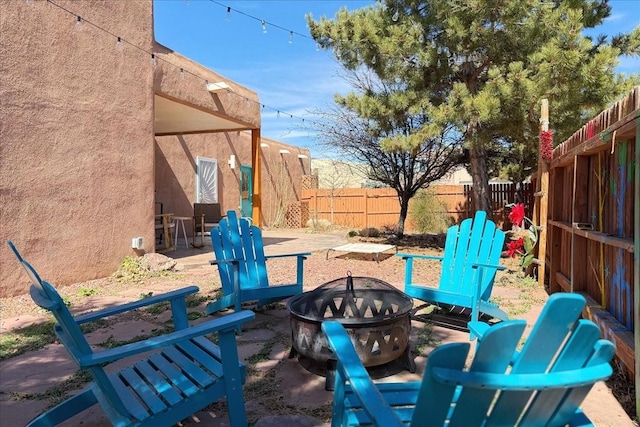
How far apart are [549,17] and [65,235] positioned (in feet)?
23.1

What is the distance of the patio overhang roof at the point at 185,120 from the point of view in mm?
7617

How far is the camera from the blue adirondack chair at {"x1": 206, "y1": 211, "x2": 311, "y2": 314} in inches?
144

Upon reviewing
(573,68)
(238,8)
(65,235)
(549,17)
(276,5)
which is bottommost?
(65,235)

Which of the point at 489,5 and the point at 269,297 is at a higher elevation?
the point at 489,5

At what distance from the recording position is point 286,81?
13320mm

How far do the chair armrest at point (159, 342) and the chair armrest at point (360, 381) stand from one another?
41 centimetres

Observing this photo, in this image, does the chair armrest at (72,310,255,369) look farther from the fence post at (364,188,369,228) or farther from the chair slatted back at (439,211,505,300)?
the fence post at (364,188,369,228)

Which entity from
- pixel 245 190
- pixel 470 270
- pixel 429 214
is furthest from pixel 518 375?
pixel 245 190

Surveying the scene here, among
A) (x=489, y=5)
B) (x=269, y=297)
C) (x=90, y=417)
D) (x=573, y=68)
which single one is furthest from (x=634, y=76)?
(x=90, y=417)

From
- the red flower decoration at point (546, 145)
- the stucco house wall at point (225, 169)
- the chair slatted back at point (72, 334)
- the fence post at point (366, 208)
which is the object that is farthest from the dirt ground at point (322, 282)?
the fence post at point (366, 208)

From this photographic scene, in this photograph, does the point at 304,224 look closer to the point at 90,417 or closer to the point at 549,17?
the point at 549,17

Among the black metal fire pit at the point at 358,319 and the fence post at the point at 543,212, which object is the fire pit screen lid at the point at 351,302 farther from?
the fence post at the point at 543,212

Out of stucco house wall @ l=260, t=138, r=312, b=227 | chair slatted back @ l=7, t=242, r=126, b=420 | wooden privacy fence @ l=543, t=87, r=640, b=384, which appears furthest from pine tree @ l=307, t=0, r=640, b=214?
stucco house wall @ l=260, t=138, r=312, b=227

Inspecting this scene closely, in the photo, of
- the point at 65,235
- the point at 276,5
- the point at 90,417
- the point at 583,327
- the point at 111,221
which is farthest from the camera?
the point at 276,5
